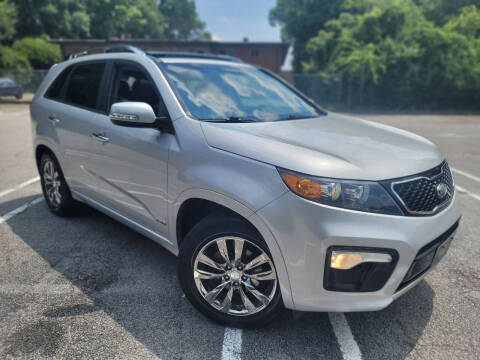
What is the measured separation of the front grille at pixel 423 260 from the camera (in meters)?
2.03

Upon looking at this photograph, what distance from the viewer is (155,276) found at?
306cm

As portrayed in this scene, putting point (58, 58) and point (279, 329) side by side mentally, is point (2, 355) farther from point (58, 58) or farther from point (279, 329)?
point (58, 58)

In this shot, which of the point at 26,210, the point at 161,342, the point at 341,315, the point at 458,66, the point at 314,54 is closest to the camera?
the point at 161,342

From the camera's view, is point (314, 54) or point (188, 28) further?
point (188, 28)

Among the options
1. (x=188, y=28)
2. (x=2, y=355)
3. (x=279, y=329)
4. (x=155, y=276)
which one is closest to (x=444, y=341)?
(x=279, y=329)

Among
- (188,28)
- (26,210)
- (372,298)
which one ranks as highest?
(188,28)

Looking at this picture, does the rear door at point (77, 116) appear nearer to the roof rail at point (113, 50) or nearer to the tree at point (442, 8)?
the roof rail at point (113, 50)

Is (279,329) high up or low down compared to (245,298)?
down

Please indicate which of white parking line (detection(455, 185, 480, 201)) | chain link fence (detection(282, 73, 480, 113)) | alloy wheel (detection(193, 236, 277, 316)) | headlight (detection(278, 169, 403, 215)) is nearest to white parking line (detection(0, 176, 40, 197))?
alloy wheel (detection(193, 236, 277, 316))

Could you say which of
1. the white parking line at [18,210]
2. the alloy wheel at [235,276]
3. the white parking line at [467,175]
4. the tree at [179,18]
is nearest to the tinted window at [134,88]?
the alloy wheel at [235,276]

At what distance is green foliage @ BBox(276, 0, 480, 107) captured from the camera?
21.1 meters

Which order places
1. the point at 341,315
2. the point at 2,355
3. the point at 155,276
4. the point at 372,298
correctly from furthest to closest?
the point at 155,276
the point at 341,315
the point at 2,355
the point at 372,298

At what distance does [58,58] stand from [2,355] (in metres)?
33.9

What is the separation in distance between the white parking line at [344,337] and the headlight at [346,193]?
0.88 metres
